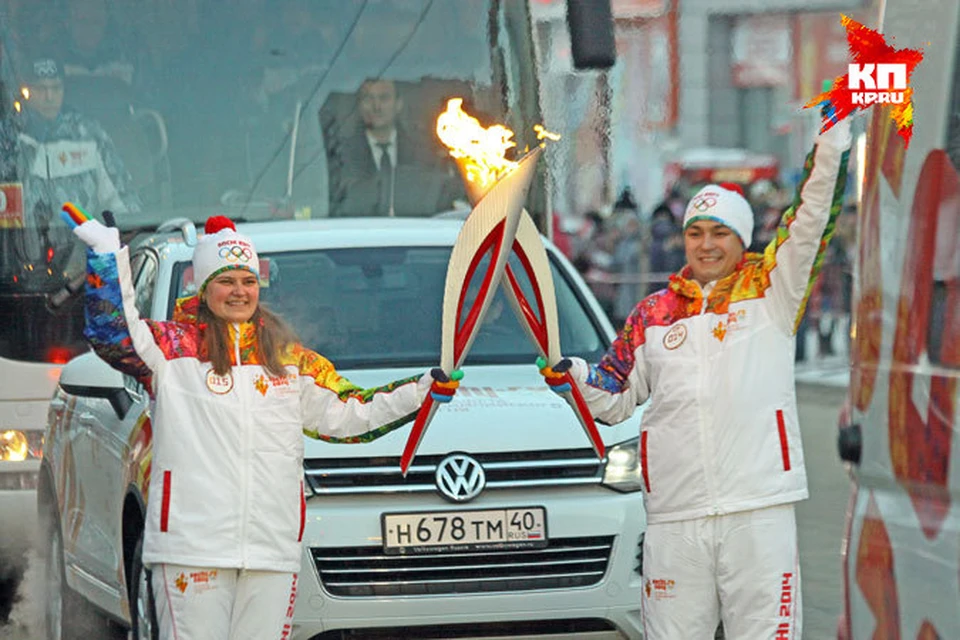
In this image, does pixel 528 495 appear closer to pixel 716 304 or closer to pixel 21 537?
pixel 716 304

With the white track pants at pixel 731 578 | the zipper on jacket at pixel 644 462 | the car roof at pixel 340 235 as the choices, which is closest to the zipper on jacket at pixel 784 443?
the white track pants at pixel 731 578

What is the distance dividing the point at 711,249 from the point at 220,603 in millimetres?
1622

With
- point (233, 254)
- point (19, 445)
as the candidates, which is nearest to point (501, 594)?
point (233, 254)

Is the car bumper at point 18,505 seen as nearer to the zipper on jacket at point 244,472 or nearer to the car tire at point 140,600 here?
the car tire at point 140,600

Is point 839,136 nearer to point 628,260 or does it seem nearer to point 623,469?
point 623,469

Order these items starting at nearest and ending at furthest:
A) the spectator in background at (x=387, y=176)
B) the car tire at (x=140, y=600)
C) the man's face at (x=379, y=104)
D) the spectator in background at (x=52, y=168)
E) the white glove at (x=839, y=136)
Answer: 1. the white glove at (x=839, y=136)
2. the car tire at (x=140, y=600)
3. the spectator in background at (x=52, y=168)
4. the spectator in background at (x=387, y=176)
5. the man's face at (x=379, y=104)

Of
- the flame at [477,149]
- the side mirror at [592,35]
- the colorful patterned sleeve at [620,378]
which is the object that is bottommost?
the colorful patterned sleeve at [620,378]

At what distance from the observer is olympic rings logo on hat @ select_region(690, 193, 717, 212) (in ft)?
19.1

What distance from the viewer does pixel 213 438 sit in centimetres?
568

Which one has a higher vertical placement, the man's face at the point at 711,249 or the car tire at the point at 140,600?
the man's face at the point at 711,249

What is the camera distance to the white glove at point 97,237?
5.56 m

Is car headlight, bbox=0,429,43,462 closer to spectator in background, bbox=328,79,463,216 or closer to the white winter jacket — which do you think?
spectator in background, bbox=328,79,463,216

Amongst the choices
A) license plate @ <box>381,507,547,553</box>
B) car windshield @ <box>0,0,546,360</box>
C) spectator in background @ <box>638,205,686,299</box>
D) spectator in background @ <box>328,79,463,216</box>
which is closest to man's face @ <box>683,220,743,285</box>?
license plate @ <box>381,507,547,553</box>

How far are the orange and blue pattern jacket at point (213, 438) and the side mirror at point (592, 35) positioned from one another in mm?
4335
